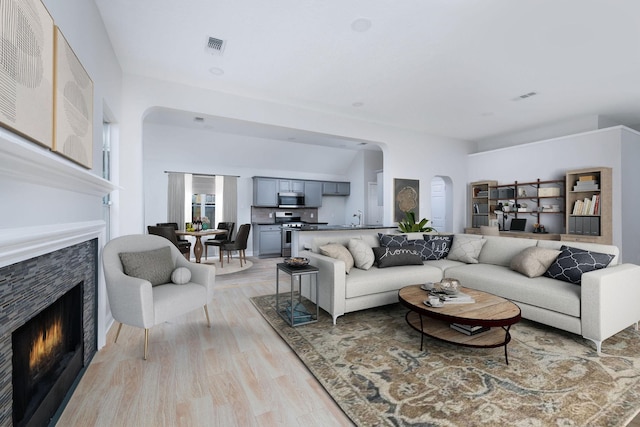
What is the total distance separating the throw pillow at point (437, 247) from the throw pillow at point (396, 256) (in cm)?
42

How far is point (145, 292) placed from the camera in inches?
88.3

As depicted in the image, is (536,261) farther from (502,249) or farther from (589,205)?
(589,205)

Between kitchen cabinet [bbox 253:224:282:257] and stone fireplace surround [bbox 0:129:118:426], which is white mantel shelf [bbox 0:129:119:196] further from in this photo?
kitchen cabinet [bbox 253:224:282:257]

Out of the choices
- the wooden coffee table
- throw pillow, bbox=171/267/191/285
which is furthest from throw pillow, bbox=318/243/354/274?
throw pillow, bbox=171/267/191/285

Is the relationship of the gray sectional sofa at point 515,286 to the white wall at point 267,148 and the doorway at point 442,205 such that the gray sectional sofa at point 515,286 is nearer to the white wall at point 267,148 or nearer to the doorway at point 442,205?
the white wall at point 267,148

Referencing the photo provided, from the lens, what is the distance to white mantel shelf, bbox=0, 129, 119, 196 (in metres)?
0.97

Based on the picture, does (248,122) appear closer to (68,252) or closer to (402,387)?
(68,252)

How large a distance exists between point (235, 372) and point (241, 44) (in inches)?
119

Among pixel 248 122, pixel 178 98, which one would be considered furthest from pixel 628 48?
pixel 178 98

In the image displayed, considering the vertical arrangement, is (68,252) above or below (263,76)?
below

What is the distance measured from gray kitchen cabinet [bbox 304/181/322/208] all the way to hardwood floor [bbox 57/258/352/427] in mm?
5448

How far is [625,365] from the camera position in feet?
7.07

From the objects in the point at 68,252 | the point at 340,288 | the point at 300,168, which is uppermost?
the point at 300,168

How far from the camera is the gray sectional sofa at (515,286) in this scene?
2418mm
